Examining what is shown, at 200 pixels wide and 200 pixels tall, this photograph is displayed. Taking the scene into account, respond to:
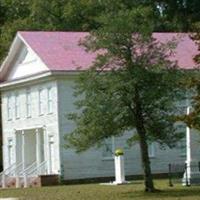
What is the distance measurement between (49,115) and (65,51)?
164 inches

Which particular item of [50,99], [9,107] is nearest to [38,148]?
[50,99]

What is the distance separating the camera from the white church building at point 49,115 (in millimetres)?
49062

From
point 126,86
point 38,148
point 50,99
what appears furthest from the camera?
point 38,148

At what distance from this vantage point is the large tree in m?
31.9

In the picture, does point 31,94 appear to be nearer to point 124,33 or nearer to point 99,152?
point 99,152

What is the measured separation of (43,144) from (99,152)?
475cm

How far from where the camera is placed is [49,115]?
50656mm

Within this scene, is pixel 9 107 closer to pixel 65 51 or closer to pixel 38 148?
pixel 38 148

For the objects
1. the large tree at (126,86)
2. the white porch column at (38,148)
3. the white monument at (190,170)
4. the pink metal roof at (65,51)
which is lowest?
the white monument at (190,170)

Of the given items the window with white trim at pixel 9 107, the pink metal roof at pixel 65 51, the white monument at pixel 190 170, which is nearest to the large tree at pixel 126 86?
the white monument at pixel 190 170

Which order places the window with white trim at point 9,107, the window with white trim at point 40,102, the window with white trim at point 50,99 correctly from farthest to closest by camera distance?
1. the window with white trim at point 9,107
2. the window with white trim at point 40,102
3. the window with white trim at point 50,99

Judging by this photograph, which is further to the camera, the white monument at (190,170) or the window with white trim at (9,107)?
the window with white trim at (9,107)

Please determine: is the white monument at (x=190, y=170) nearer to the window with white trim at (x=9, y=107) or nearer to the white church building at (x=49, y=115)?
the white church building at (x=49, y=115)

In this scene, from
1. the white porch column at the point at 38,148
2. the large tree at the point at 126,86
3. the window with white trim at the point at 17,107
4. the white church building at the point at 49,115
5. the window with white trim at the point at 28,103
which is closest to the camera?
the large tree at the point at 126,86
